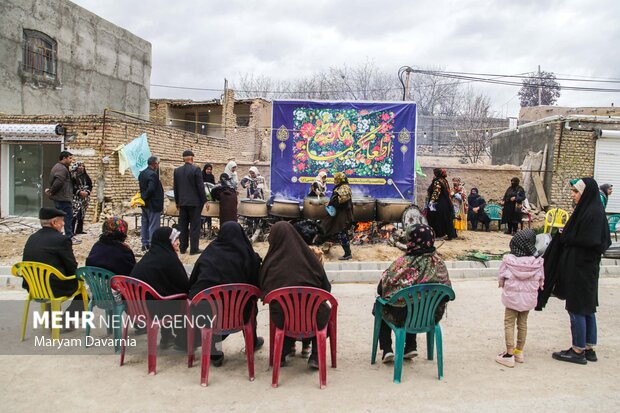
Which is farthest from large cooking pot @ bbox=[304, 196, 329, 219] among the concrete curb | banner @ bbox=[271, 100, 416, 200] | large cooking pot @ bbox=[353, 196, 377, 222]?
banner @ bbox=[271, 100, 416, 200]

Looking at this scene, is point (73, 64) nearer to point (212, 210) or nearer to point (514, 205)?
point (212, 210)

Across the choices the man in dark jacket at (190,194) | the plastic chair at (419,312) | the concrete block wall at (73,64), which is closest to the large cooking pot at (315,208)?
the man in dark jacket at (190,194)

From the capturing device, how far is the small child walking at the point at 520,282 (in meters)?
3.94

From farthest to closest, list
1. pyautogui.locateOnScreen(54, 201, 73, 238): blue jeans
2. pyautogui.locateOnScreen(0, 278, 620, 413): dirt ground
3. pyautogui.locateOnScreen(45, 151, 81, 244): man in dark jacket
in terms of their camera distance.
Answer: pyautogui.locateOnScreen(54, 201, 73, 238): blue jeans → pyautogui.locateOnScreen(45, 151, 81, 244): man in dark jacket → pyautogui.locateOnScreen(0, 278, 620, 413): dirt ground

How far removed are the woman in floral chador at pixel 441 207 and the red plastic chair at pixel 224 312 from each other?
697 cm

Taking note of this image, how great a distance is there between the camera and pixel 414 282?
12.3 feet

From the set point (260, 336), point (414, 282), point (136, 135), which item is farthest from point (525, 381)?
point (136, 135)

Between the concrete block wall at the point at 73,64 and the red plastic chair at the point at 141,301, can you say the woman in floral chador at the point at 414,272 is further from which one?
the concrete block wall at the point at 73,64

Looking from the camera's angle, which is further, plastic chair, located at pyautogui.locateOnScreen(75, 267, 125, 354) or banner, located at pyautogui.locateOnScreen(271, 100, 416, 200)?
banner, located at pyautogui.locateOnScreen(271, 100, 416, 200)

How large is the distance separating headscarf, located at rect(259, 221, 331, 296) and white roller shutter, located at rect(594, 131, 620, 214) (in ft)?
44.9

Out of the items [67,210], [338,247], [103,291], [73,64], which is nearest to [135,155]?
[67,210]

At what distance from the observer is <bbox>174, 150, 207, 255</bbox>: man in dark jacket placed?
757 cm

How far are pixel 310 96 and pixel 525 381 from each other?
3228 centimetres

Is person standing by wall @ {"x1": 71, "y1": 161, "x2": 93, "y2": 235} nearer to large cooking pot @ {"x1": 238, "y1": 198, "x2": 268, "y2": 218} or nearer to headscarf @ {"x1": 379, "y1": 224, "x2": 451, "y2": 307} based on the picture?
large cooking pot @ {"x1": 238, "y1": 198, "x2": 268, "y2": 218}
